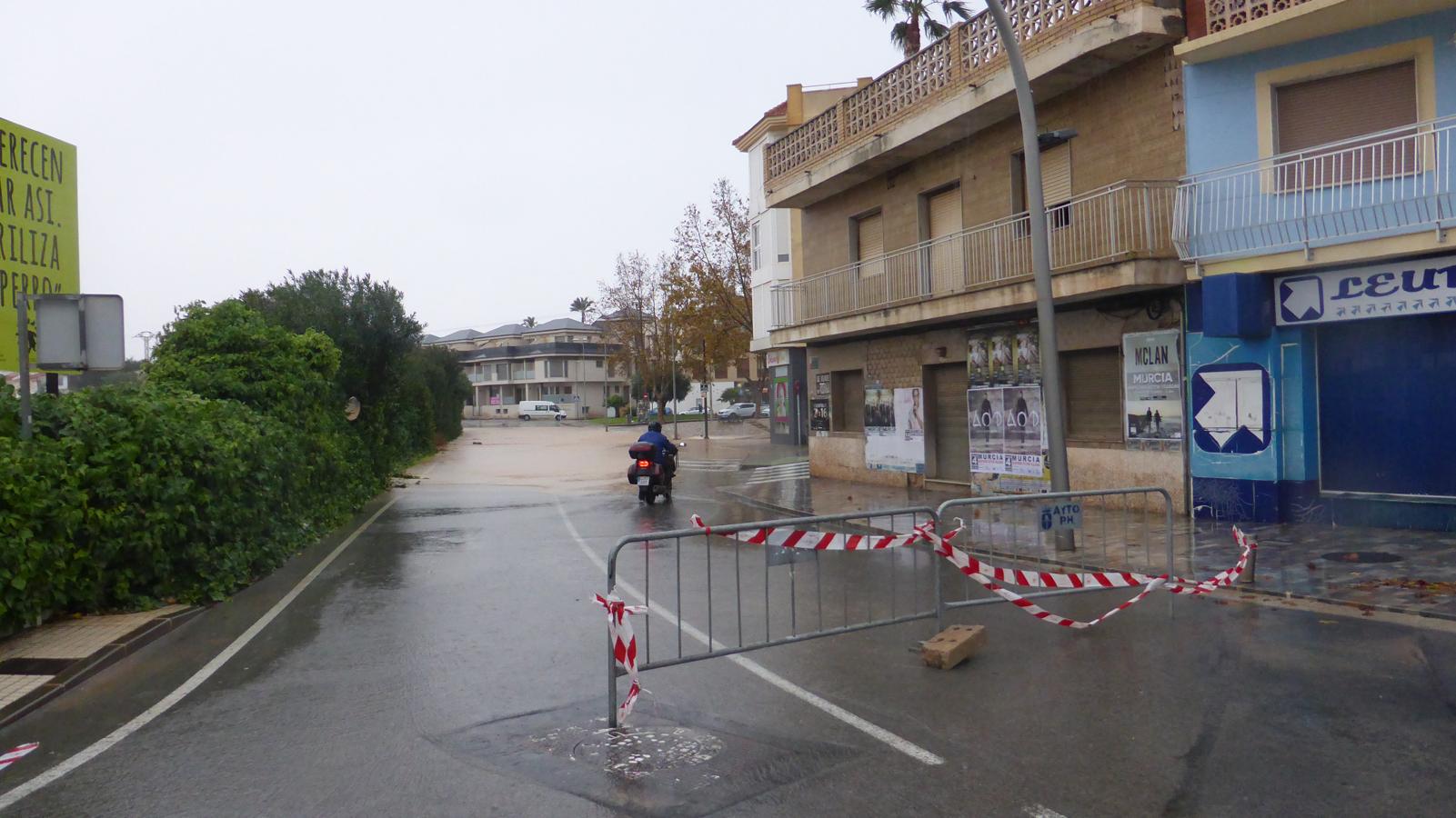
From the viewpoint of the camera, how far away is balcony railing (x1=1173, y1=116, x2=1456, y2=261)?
11539 millimetres

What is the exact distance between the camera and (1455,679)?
6285 millimetres

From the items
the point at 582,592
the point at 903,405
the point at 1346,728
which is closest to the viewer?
the point at 1346,728

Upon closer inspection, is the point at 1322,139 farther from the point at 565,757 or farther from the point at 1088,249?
the point at 565,757

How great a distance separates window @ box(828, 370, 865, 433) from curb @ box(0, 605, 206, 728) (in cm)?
1627

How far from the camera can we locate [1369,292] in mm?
12289

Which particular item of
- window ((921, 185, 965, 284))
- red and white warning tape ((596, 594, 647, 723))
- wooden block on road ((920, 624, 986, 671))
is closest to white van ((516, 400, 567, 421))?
window ((921, 185, 965, 284))

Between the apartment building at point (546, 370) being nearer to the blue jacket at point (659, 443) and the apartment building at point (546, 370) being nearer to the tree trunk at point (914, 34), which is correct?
the tree trunk at point (914, 34)

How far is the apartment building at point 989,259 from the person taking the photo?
14531 millimetres

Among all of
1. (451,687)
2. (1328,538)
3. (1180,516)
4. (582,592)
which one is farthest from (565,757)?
(1180,516)

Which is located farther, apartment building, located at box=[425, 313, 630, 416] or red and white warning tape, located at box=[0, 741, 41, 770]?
apartment building, located at box=[425, 313, 630, 416]

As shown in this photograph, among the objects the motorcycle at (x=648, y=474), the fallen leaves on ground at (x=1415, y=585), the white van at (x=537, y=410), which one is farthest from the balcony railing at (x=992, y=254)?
the white van at (x=537, y=410)

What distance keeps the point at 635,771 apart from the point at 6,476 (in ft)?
18.8

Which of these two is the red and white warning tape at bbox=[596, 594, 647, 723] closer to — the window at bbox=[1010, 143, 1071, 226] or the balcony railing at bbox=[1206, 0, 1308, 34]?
the balcony railing at bbox=[1206, 0, 1308, 34]

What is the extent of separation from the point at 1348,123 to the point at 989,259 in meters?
6.04
